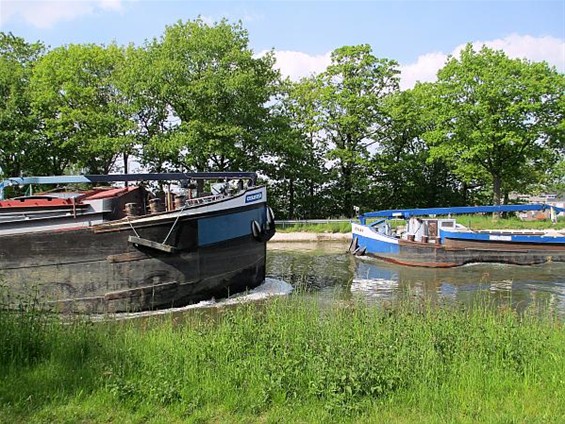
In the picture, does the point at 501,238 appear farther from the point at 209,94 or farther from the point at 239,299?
the point at 209,94

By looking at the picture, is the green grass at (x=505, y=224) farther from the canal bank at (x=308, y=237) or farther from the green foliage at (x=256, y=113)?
the canal bank at (x=308, y=237)

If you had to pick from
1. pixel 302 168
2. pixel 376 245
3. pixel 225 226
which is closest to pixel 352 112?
pixel 302 168

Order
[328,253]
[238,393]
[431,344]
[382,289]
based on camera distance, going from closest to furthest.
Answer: [238,393] < [431,344] < [382,289] < [328,253]

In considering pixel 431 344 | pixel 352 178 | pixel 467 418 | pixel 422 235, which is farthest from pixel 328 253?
pixel 467 418

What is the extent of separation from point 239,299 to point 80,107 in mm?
28759

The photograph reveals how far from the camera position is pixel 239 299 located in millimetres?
12234

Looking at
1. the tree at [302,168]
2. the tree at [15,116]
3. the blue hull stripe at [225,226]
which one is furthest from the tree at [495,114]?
the tree at [15,116]

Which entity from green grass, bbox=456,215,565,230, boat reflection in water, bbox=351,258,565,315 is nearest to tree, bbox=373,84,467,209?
green grass, bbox=456,215,565,230

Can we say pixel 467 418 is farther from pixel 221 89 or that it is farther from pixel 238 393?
pixel 221 89

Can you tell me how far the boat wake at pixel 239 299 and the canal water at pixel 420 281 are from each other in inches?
21.5

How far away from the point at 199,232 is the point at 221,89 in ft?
77.7

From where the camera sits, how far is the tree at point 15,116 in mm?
34531

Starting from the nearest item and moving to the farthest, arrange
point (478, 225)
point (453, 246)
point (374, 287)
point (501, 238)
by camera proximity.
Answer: point (374, 287) → point (453, 246) → point (501, 238) → point (478, 225)

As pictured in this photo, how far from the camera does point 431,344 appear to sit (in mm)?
6570
